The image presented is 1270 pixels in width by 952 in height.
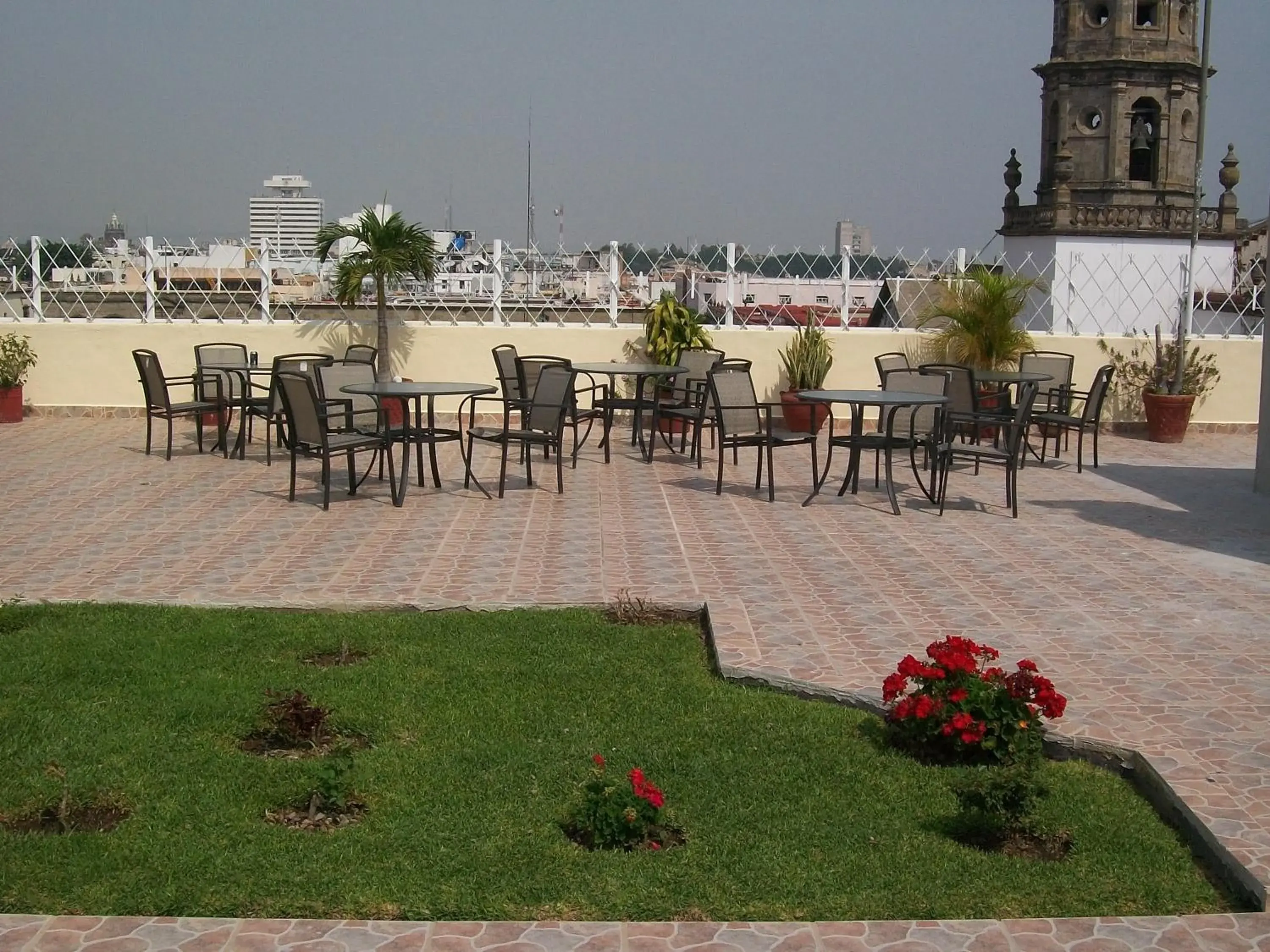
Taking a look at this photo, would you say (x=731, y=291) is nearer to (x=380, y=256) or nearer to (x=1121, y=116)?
(x=380, y=256)

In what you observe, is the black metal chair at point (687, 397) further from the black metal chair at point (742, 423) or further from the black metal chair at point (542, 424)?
the black metal chair at point (542, 424)

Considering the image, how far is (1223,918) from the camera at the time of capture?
11.5ft

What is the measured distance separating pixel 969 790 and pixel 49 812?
2.70m

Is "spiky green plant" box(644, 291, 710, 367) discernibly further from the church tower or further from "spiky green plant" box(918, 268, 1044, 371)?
the church tower

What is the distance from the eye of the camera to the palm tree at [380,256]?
13328 millimetres

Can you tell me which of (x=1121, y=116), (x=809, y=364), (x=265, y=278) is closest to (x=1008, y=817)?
(x=809, y=364)

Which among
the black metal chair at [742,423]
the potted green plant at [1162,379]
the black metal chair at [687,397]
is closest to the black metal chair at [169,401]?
the black metal chair at [687,397]

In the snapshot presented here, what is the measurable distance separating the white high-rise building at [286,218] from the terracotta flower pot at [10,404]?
9.20 ft

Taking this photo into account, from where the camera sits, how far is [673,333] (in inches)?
539

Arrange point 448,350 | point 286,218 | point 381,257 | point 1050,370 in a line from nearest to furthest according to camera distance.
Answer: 1. point 1050,370
2. point 381,257
3. point 448,350
4. point 286,218

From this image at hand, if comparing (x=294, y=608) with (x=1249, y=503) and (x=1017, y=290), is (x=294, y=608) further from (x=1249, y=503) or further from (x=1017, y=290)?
(x=1017, y=290)

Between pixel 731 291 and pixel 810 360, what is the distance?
3.93 ft

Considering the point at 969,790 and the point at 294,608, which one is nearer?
the point at 969,790

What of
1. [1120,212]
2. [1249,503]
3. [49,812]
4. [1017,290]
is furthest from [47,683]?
[1120,212]
